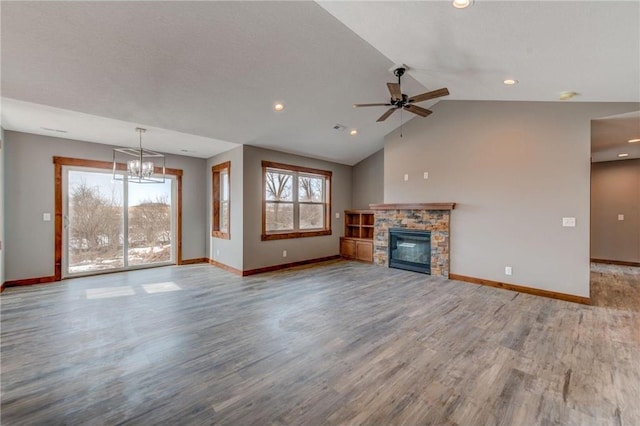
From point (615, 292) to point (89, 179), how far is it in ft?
31.7

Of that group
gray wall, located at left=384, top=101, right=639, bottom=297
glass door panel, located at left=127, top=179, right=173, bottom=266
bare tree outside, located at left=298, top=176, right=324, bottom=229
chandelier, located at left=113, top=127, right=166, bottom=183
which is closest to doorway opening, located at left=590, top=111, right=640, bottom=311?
gray wall, located at left=384, top=101, right=639, bottom=297

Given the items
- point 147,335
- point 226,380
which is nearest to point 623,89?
point 226,380

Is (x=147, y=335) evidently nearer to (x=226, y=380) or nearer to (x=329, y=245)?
(x=226, y=380)

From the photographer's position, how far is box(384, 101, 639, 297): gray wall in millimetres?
4148

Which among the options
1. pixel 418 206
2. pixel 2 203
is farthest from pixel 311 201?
pixel 2 203

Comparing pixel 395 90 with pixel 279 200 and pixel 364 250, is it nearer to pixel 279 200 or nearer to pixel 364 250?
pixel 279 200

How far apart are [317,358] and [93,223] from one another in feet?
18.2

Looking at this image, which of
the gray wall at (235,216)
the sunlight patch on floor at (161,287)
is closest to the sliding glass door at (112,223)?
the gray wall at (235,216)

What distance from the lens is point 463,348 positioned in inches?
107

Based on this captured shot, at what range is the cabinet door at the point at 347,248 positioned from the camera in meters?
7.57

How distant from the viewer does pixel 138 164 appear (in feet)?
16.1

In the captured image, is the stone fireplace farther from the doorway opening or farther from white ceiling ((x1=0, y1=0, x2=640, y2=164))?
the doorway opening

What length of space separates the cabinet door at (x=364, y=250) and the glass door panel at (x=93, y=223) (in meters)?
5.42

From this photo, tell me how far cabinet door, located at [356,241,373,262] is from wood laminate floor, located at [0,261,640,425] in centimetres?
262
